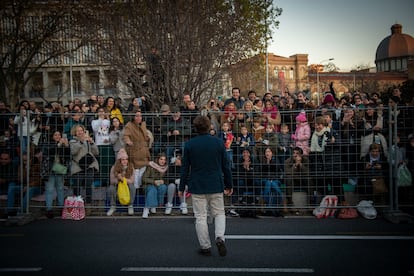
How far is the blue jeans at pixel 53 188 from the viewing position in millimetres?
9359

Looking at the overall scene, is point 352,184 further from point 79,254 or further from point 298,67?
point 298,67

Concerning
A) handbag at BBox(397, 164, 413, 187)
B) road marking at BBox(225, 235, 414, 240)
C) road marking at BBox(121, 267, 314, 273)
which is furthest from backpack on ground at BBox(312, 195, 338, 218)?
road marking at BBox(121, 267, 314, 273)

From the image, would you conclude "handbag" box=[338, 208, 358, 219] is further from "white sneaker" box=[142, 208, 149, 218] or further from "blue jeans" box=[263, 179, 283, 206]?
"white sneaker" box=[142, 208, 149, 218]

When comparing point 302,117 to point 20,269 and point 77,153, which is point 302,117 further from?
point 20,269

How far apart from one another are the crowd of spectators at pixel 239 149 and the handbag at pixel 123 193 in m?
0.21

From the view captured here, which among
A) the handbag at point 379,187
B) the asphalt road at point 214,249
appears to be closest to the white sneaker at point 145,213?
the asphalt road at point 214,249

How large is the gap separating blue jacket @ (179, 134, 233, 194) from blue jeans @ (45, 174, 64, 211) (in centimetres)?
420

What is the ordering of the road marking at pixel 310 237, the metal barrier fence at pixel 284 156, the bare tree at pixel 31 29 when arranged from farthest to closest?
the bare tree at pixel 31 29, the metal barrier fence at pixel 284 156, the road marking at pixel 310 237

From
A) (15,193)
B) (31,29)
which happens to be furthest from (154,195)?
(31,29)

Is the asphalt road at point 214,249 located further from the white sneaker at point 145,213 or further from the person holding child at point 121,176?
the person holding child at point 121,176

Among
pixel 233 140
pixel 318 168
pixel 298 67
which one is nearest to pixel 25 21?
pixel 233 140

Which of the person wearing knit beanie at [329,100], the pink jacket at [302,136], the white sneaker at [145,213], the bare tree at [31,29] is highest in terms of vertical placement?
the bare tree at [31,29]

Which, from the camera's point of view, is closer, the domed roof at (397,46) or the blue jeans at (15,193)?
the blue jeans at (15,193)

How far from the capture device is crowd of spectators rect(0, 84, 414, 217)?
8992mm
